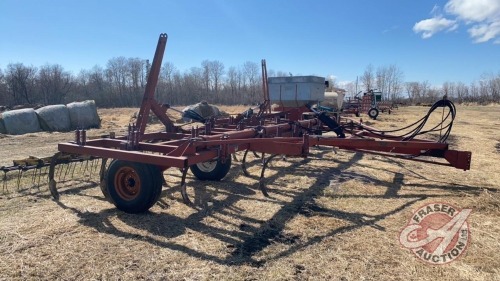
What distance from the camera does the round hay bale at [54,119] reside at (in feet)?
54.5

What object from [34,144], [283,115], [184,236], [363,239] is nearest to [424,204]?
[363,239]

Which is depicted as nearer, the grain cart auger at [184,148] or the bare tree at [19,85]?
the grain cart auger at [184,148]

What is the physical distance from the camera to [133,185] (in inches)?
178

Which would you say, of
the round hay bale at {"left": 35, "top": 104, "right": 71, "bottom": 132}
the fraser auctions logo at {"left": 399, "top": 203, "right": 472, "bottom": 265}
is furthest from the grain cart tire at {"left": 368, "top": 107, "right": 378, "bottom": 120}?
the fraser auctions logo at {"left": 399, "top": 203, "right": 472, "bottom": 265}

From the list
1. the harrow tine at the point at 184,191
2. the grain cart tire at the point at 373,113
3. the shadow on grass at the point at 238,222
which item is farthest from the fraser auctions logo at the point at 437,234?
the grain cart tire at the point at 373,113

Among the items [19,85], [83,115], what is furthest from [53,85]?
[83,115]

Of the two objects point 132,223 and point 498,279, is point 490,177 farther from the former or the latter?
point 132,223

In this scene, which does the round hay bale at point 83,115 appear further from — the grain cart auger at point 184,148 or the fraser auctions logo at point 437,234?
the fraser auctions logo at point 437,234

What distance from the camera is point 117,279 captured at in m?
2.97

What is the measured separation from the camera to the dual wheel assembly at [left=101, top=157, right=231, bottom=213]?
4.26 meters

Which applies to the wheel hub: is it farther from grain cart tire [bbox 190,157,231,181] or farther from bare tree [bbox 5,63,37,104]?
bare tree [bbox 5,63,37,104]

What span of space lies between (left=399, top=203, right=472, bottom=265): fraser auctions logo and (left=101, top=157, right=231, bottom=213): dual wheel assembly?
2.78 meters

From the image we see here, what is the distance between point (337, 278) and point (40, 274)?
2.48 meters

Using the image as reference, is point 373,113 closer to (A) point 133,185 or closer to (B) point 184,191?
(B) point 184,191
